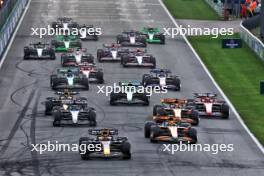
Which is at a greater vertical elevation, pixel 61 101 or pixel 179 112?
pixel 61 101

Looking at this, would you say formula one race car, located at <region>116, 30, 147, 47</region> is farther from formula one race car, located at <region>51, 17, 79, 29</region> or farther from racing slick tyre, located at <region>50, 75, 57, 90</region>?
racing slick tyre, located at <region>50, 75, 57, 90</region>

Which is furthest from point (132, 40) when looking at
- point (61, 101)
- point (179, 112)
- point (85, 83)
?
point (179, 112)

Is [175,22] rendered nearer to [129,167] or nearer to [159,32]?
[159,32]

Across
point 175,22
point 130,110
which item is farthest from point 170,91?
point 175,22

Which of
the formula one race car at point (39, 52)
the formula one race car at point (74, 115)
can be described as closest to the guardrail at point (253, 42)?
the formula one race car at point (39, 52)

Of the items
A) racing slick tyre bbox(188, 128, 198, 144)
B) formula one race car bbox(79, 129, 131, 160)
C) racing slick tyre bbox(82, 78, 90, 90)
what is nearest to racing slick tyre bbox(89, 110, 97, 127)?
racing slick tyre bbox(188, 128, 198, 144)

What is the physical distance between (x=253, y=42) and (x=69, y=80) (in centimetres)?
2218

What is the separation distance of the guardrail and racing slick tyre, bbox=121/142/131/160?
1321 inches

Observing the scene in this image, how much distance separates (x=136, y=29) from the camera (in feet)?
330

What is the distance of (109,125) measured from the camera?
59.5 meters

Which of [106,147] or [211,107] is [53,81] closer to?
[211,107]

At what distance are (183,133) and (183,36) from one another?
4308cm

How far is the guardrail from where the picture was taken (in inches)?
3302

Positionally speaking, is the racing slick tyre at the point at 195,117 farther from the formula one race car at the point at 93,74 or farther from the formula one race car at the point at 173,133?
the formula one race car at the point at 93,74
